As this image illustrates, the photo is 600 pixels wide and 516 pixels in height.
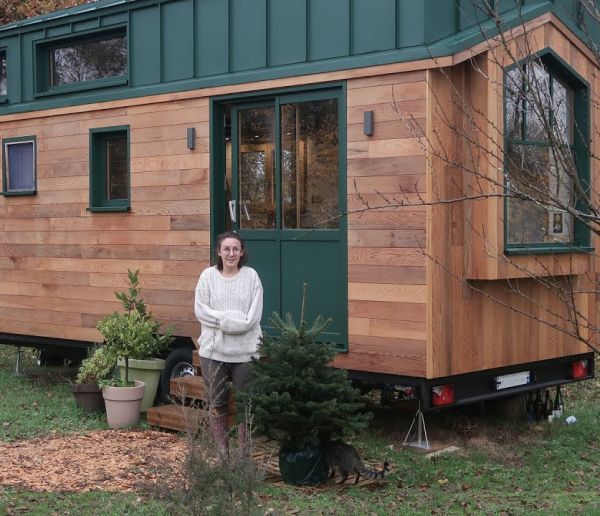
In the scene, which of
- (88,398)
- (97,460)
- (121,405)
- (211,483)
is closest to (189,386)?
(121,405)

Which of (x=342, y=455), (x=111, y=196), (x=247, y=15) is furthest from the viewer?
(x=111, y=196)

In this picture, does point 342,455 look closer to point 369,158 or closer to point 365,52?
point 369,158

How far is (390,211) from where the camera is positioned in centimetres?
754

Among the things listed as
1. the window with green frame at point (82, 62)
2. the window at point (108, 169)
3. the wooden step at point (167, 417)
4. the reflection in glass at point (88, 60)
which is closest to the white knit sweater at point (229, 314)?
the wooden step at point (167, 417)

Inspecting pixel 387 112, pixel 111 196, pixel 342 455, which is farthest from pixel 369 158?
pixel 111 196

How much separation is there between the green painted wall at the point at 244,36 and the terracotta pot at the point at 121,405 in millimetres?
2893

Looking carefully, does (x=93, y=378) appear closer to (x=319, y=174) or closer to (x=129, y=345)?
(x=129, y=345)

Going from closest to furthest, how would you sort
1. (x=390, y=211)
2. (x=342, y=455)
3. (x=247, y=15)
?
(x=342, y=455) → (x=390, y=211) → (x=247, y=15)

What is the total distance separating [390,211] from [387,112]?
781mm

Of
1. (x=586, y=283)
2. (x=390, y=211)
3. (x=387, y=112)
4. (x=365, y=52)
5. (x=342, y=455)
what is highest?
(x=365, y=52)

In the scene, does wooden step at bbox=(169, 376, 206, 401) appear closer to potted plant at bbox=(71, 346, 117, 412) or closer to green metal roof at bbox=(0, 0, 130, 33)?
potted plant at bbox=(71, 346, 117, 412)

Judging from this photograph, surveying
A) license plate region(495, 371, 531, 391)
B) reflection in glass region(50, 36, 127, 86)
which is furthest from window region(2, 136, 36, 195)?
license plate region(495, 371, 531, 391)

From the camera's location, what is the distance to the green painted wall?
751 cm

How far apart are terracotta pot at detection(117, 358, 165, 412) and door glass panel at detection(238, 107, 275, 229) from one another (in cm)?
166
